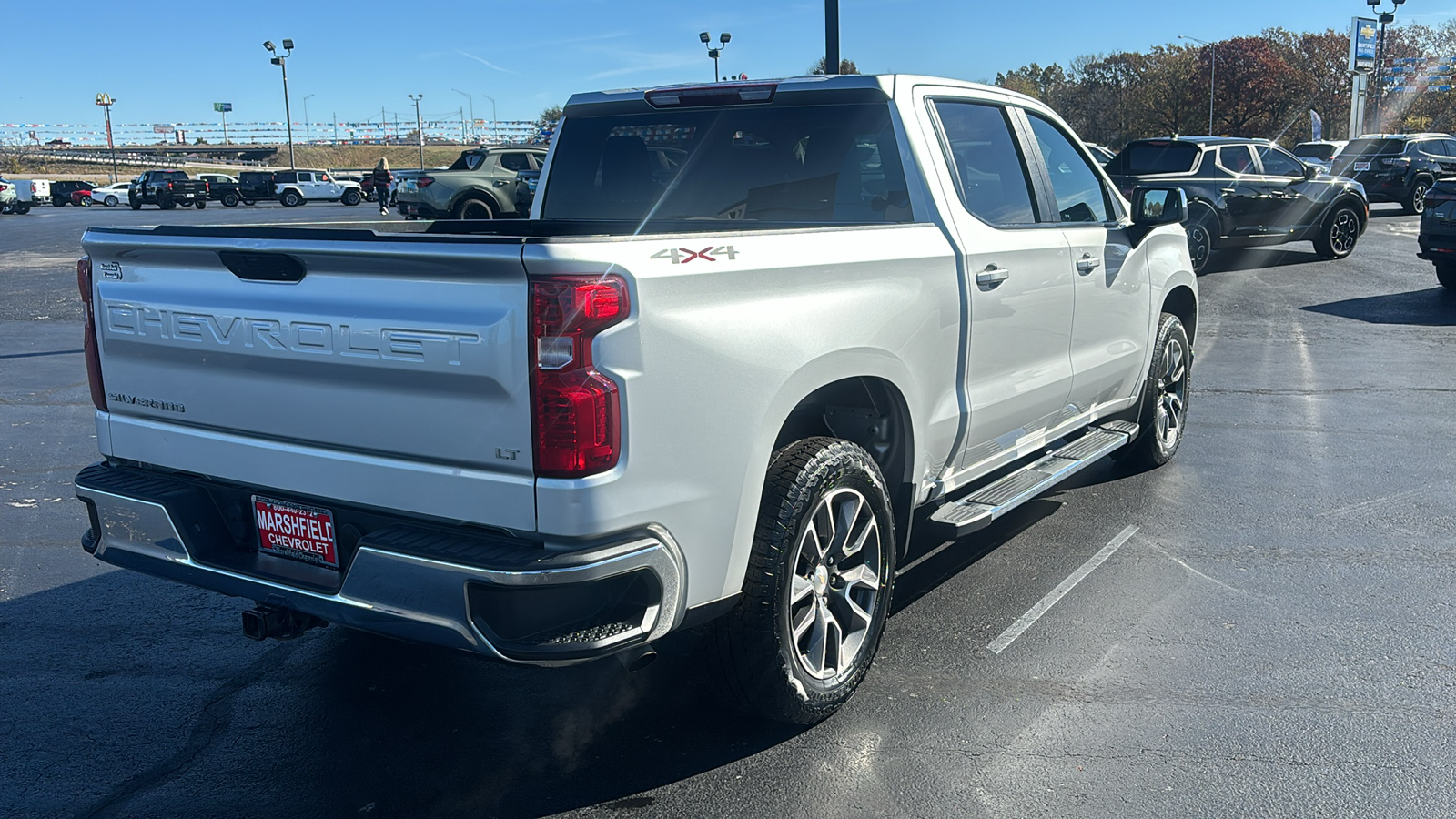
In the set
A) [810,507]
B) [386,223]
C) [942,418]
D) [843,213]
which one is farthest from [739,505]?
[386,223]

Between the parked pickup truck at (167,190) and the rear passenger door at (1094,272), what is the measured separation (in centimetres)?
5152

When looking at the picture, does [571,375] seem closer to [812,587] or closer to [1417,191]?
[812,587]

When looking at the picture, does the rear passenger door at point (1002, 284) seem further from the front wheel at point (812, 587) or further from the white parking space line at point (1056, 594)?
the front wheel at point (812, 587)

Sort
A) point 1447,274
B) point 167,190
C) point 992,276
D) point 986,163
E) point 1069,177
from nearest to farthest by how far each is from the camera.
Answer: point 992,276, point 986,163, point 1069,177, point 1447,274, point 167,190

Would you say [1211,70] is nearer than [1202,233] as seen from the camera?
No

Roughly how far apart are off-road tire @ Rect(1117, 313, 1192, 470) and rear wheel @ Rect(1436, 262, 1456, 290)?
32.7 feet

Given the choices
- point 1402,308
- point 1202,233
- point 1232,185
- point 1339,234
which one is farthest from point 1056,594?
point 1339,234

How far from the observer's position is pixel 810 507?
344cm

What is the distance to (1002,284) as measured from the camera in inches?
175

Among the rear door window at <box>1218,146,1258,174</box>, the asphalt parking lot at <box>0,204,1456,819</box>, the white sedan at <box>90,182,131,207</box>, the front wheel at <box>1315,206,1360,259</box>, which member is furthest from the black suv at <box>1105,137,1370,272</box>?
the white sedan at <box>90,182,131,207</box>

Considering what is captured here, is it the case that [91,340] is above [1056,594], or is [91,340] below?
above

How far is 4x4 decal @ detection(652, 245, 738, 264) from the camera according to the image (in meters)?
2.91

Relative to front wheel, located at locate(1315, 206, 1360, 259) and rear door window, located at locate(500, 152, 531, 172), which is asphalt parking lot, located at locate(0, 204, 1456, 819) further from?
rear door window, located at locate(500, 152, 531, 172)

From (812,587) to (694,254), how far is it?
1180 mm
